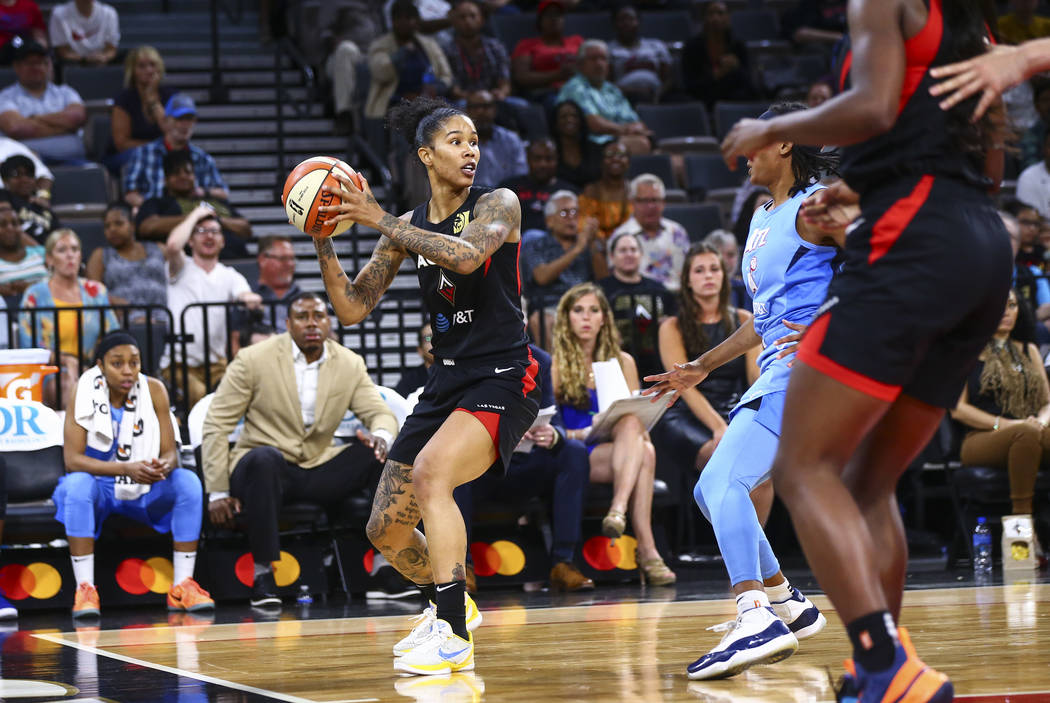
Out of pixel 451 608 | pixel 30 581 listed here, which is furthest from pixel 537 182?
pixel 451 608

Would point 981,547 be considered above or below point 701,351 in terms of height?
below

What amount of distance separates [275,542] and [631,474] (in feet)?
6.57

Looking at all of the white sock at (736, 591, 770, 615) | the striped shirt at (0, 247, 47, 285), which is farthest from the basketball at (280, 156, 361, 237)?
the striped shirt at (0, 247, 47, 285)

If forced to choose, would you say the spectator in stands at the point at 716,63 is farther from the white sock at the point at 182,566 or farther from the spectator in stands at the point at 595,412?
the white sock at the point at 182,566

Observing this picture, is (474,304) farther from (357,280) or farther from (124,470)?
(124,470)

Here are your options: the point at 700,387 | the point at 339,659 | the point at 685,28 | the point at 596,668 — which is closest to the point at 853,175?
the point at 596,668

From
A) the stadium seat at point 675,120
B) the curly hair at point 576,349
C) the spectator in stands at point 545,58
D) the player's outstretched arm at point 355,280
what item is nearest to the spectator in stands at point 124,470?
the curly hair at point 576,349

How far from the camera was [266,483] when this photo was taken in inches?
277

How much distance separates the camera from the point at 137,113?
10141mm

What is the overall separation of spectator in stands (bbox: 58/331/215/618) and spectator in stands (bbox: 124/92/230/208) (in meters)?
2.83

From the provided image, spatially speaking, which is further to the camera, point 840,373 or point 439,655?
point 439,655

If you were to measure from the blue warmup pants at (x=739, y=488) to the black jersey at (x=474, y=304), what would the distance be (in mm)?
793

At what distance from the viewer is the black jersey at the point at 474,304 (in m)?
4.52

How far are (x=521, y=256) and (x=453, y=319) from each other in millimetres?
4850
